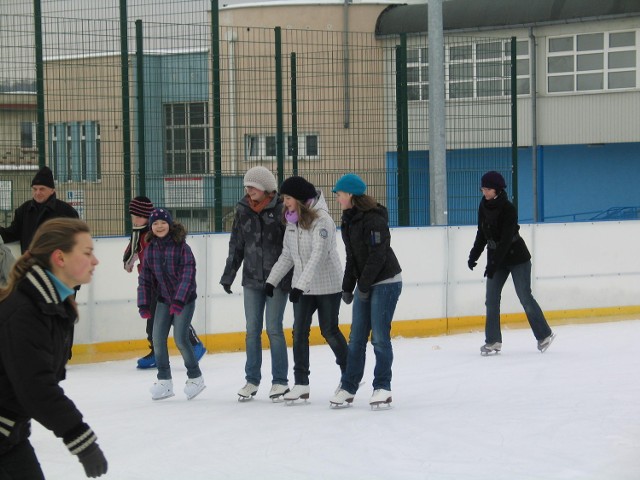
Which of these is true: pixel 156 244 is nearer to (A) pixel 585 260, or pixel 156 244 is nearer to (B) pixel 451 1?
(A) pixel 585 260

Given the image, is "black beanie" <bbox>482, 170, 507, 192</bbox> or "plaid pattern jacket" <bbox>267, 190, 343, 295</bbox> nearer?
"plaid pattern jacket" <bbox>267, 190, 343, 295</bbox>

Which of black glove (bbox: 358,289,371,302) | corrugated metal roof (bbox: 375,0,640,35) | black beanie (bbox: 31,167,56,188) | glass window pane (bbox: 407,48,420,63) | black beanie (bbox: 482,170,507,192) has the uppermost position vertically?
corrugated metal roof (bbox: 375,0,640,35)

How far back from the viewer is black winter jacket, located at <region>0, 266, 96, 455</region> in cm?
327

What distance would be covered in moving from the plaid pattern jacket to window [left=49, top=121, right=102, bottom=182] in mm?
3596

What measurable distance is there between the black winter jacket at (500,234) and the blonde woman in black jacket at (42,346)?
6711 mm

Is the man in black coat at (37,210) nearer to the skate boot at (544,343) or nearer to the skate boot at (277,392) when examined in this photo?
the skate boot at (277,392)

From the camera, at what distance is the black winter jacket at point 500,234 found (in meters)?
9.88

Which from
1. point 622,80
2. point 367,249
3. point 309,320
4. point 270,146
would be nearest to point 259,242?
point 309,320

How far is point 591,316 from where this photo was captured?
12.7 meters

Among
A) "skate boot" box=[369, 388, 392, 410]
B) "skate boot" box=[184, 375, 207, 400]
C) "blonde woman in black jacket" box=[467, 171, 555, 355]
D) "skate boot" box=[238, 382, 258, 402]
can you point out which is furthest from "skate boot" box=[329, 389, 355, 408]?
"blonde woman in black jacket" box=[467, 171, 555, 355]

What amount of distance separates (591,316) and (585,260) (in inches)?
23.4

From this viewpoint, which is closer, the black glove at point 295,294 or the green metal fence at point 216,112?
the black glove at point 295,294

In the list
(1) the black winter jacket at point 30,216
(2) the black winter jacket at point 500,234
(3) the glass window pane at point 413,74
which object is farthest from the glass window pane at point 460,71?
(1) the black winter jacket at point 30,216

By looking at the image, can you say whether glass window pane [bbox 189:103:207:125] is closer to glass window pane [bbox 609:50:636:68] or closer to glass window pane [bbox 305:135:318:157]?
glass window pane [bbox 305:135:318:157]
